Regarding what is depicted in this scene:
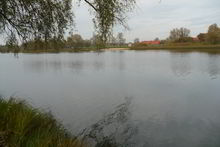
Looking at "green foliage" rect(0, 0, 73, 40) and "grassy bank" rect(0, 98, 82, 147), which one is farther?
"green foliage" rect(0, 0, 73, 40)

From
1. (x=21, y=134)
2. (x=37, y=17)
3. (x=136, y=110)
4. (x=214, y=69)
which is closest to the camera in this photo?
(x=21, y=134)

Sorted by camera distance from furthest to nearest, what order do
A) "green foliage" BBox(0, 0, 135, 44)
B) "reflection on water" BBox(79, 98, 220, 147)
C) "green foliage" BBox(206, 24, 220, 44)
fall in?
"green foliage" BBox(206, 24, 220, 44) → "reflection on water" BBox(79, 98, 220, 147) → "green foliage" BBox(0, 0, 135, 44)

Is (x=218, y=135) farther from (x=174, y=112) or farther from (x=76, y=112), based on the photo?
(x=76, y=112)

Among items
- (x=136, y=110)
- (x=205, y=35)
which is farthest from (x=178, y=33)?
(x=136, y=110)

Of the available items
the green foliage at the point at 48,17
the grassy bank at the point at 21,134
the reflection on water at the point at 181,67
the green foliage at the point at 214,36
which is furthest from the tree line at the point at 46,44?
the green foliage at the point at 214,36

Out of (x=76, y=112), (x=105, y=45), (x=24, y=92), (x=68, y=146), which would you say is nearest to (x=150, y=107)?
(x=76, y=112)

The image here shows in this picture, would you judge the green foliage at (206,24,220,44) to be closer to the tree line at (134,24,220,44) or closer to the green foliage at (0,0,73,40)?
the tree line at (134,24,220,44)

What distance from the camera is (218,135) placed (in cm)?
636

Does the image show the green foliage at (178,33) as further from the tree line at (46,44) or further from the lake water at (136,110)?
the tree line at (46,44)

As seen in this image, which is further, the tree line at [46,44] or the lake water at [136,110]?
the lake water at [136,110]

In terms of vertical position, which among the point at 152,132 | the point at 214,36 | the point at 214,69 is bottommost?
the point at 152,132

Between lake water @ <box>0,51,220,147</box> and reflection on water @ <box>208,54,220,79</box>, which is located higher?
reflection on water @ <box>208,54,220,79</box>

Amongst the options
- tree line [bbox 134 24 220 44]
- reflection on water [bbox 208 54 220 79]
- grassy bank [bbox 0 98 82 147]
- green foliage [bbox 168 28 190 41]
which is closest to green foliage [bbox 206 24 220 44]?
tree line [bbox 134 24 220 44]

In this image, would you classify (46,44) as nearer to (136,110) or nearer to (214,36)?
(136,110)
